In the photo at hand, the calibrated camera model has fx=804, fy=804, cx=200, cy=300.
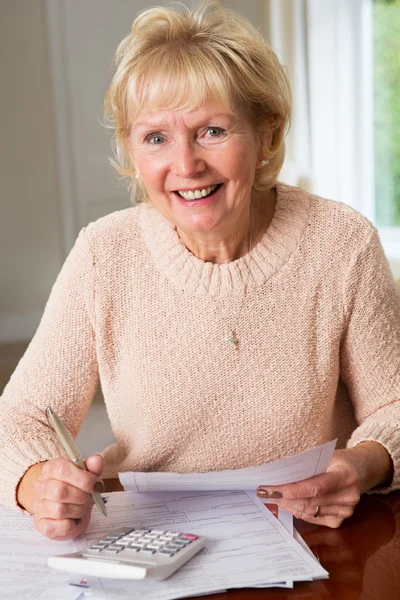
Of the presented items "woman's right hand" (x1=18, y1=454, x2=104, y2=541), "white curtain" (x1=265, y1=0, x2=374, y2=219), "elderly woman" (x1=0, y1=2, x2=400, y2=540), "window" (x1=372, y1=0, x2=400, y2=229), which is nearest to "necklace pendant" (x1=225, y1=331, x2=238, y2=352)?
"elderly woman" (x1=0, y1=2, x2=400, y2=540)

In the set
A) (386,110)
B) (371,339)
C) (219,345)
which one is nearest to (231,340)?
(219,345)

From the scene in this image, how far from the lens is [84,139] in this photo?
4.25 metres

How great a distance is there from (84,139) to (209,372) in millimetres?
3031

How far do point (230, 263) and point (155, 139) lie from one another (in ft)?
0.89

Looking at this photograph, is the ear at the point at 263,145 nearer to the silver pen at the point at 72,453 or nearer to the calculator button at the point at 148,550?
the silver pen at the point at 72,453

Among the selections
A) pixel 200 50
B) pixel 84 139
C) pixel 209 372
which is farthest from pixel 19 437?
pixel 84 139

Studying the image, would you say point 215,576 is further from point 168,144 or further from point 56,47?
point 56,47

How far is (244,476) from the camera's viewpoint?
1120 millimetres

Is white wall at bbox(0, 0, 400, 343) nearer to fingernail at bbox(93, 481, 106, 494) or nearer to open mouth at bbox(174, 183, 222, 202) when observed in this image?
open mouth at bbox(174, 183, 222, 202)

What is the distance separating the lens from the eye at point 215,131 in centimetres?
138

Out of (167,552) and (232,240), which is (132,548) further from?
(232,240)

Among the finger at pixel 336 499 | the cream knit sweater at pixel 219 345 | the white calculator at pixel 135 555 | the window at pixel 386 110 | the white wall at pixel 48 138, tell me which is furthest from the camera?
the white wall at pixel 48 138

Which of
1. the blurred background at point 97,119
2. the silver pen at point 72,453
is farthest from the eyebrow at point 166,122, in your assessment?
the blurred background at point 97,119

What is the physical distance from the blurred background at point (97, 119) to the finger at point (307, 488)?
2272 mm
